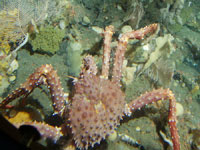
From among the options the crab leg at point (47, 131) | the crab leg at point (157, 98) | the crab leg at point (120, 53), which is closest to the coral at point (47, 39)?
the crab leg at point (120, 53)

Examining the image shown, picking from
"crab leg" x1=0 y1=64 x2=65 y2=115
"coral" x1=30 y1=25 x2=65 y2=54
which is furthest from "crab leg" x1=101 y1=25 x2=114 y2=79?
"coral" x1=30 y1=25 x2=65 y2=54

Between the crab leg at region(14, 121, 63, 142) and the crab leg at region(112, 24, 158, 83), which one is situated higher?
the crab leg at region(112, 24, 158, 83)

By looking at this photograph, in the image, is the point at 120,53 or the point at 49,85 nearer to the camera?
the point at 49,85

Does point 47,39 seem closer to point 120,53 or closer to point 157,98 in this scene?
point 120,53

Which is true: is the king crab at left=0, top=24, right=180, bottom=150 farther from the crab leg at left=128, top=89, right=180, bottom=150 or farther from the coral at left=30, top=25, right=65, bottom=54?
the coral at left=30, top=25, right=65, bottom=54

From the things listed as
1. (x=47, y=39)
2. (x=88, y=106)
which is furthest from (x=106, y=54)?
(x=47, y=39)

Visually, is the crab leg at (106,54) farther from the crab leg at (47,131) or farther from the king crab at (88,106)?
the crab leg at (47,131)

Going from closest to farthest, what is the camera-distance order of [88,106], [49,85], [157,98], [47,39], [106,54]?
[88,106] → [49,85] → [157,98] → [106,54] → [47,39]

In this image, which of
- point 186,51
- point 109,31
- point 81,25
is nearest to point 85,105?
point 109,31
